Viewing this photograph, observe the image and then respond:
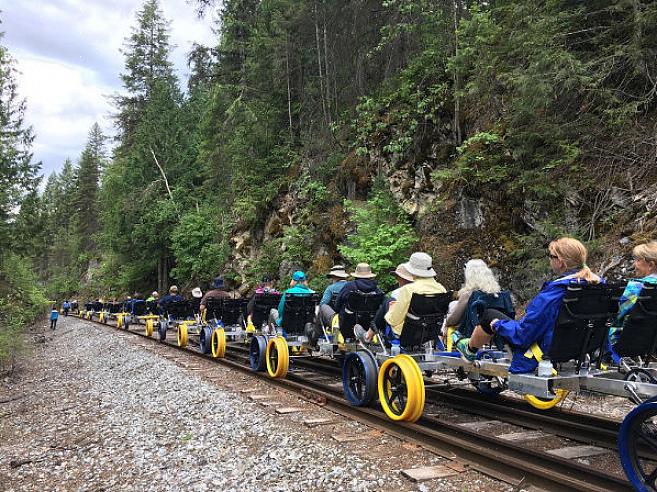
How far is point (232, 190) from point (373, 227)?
49.4 ft

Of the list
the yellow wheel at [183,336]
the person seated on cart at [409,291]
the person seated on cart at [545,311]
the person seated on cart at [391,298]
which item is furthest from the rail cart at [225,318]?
the person seated on cart at [545,311]

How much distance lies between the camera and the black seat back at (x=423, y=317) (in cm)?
608

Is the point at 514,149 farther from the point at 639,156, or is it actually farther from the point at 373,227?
the point at 373,227

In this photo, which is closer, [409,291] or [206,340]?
[409,291]

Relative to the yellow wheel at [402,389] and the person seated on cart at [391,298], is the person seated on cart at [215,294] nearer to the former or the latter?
the person seated on cart at [391,298]

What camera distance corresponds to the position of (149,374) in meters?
10.3

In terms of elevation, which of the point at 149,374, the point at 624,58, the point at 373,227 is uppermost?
the point at 624,58

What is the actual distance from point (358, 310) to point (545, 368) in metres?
3.42

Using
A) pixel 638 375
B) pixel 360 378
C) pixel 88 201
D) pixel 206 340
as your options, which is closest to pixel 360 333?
pixel 360 378

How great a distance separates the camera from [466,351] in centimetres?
570

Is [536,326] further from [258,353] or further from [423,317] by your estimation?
[258,353]

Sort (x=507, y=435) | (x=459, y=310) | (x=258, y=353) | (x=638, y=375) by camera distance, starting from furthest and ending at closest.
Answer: (x=258, y=353) < (x=459, y=310) < (x=507, y=435) < (x=638, y=375)

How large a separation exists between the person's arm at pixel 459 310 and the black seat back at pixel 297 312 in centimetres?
391

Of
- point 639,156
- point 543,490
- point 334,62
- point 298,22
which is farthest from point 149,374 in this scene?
point 298,22
